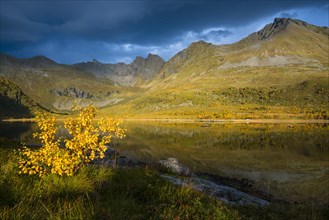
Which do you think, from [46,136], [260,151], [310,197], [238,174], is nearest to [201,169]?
[238,174]

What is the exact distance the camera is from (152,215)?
8.48m

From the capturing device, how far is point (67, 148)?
13.0m

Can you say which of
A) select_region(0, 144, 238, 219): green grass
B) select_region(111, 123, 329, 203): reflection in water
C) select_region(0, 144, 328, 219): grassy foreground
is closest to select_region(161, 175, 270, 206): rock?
select_region(0, 144, 328, 219): grassy foreground

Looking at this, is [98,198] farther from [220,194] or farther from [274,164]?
[274,164]

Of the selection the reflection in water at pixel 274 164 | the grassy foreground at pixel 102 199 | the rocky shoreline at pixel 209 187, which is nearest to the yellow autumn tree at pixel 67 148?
the grassy foreground at pixel 102 199

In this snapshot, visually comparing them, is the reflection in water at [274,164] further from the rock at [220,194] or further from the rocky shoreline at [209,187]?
the rock at [220,194]

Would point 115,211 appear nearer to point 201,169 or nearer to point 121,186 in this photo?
point 121,186

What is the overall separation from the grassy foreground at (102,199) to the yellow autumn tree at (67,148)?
0.44 metres

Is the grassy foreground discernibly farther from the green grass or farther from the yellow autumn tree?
the yellow autumn tree

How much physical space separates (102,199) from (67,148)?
4.38 m

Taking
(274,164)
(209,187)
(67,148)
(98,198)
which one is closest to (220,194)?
(209,187)

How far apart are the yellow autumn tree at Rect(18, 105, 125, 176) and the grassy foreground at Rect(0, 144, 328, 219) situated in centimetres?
44

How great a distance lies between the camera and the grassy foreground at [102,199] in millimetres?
7859

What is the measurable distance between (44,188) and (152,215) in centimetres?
434
